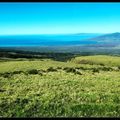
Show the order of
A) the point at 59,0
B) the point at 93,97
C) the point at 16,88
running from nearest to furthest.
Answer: the point at 59,0 → the point at 93,97 → the point at 16,88

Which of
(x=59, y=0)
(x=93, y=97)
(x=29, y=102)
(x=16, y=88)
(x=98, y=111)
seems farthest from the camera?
(x=16, y=88)

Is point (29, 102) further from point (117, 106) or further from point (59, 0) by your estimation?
point (59, 0)

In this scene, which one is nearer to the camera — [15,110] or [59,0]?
[59,0]

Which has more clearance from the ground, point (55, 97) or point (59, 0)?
point (59, 0)

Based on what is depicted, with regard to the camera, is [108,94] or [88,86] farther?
[88,86]

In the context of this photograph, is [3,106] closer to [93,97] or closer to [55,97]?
[55,97]

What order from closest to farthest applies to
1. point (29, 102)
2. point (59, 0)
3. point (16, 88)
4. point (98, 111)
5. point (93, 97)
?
point (59, 0)
point (98, 111)
point (29, 102)
point (93, 97)
point (16, 88)

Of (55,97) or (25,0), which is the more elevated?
(25,0)

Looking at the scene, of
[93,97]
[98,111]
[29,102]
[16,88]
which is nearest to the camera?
[98,111]

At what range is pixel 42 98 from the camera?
50.4ft

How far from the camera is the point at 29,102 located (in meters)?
14.6

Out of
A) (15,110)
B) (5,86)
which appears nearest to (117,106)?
(15,110)

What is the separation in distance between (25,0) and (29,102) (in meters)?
5.86

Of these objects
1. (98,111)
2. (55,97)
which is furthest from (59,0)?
(55,97)
